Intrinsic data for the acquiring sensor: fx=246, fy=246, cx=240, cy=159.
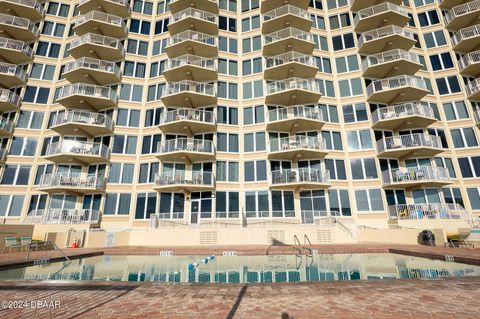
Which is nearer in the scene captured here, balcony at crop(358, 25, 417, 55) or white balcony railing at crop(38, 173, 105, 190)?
white balcony railing at crop(38, 173, 105, 190)

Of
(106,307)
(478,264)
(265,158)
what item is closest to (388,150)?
(265,158)

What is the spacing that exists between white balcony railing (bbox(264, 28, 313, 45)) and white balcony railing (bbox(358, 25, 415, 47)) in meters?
5.25

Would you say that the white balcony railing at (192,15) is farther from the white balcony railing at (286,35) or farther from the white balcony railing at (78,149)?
the white balcony railing at (78,149)

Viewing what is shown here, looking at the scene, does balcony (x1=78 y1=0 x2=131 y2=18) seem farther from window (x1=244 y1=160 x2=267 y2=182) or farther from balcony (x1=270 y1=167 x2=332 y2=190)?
balcony (x1=270 y1=167 x2=332 y2=190)

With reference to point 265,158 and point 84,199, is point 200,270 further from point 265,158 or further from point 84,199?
point 84,199

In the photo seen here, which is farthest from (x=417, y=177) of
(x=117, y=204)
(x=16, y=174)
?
(x=16, y=174)

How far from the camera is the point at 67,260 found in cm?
1286

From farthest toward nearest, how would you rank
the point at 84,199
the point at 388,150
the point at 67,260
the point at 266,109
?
the point at 266,109 → the point at 84,199 → the point at 388,150 → the point at 67,260

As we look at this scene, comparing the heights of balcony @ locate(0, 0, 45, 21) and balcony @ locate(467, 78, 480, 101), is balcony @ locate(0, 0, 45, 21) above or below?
above

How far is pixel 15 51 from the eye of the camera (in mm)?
25500

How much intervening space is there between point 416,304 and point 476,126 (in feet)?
86.3

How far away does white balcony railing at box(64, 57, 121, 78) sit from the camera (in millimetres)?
24862

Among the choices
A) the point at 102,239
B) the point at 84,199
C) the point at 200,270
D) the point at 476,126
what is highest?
the point at 476,126

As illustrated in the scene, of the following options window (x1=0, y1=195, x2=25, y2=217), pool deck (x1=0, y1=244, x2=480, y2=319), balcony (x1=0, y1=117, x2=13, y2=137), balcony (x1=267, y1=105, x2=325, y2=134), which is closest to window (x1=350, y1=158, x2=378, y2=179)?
balcony (x1=267, y1=105, x2=325, y2=134)
